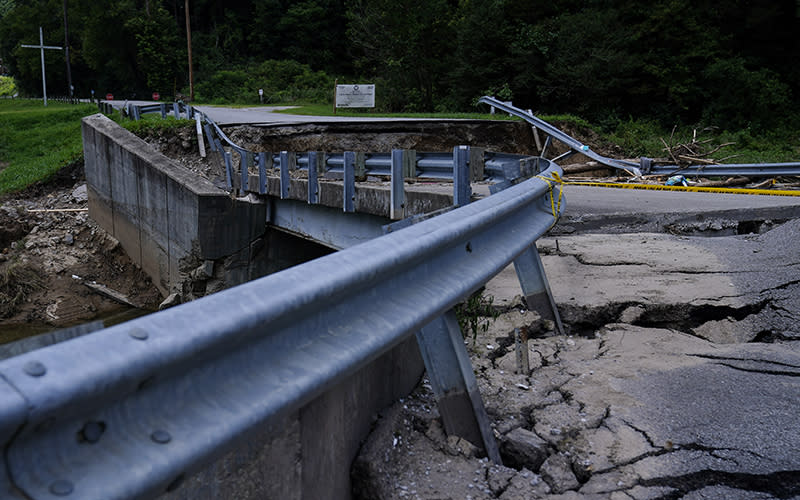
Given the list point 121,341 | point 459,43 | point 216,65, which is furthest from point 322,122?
point 216,65

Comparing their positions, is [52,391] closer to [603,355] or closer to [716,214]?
[603,355]

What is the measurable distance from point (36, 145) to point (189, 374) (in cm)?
2822

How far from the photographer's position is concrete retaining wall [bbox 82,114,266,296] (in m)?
13.2

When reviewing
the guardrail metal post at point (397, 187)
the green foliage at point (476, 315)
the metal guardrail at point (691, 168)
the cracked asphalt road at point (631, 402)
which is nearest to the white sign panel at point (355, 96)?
the metal guardrail at point (691, 168)

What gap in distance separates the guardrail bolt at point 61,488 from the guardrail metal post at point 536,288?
3.23 meters

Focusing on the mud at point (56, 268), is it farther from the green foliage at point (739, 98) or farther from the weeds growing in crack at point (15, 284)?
the green foliage at point (739, 98)

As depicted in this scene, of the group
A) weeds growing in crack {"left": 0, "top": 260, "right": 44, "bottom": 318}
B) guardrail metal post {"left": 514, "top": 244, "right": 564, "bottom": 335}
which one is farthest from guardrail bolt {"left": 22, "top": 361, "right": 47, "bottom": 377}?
weeds growing in crack {"left": 0, "top": 260, "right": 44, "bottom": 318}

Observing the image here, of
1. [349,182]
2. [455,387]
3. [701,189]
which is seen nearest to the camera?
[455,387]

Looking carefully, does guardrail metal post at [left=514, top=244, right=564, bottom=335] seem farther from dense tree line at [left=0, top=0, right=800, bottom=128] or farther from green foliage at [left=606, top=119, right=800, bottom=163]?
dense tree line at [left=0, top=0, right=800, bottom=128]

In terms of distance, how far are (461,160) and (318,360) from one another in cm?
562

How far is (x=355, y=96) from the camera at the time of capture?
26.8 meters

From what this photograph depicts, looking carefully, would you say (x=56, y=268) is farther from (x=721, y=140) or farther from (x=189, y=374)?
(x=721, y=140)

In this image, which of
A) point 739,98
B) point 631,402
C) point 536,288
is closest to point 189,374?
point 631,402

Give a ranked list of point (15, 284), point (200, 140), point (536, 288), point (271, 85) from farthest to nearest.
Result: point (271, 85)
point (200, 140)
point (15, 284)
point (536, 288)
